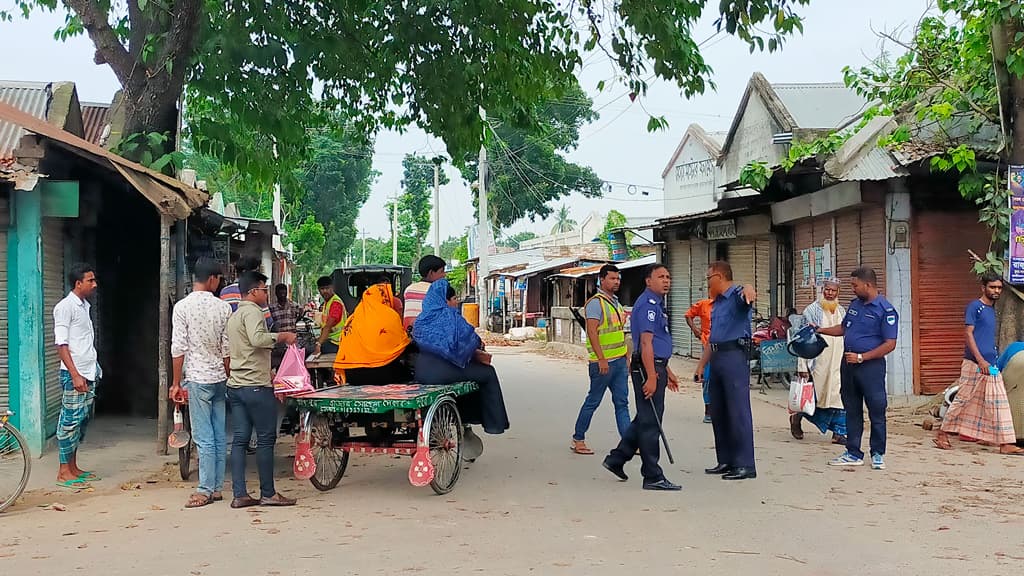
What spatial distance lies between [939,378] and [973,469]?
15.3 feet

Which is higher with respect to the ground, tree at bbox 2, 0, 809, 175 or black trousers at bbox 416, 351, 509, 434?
tree at bbox 2, 0, 809, 175

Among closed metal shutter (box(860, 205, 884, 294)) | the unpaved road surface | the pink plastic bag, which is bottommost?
the unpaved road surface

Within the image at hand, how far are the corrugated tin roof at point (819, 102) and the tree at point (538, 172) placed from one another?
22104 millimetres

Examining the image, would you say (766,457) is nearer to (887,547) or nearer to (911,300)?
(887,547)

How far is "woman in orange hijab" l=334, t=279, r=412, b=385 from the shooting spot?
8.34m

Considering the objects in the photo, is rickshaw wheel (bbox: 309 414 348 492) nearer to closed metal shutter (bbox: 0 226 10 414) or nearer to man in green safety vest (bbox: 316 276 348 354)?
man in green safety vest (bbox: 316 276 348 354)

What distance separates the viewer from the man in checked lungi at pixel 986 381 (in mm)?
9805

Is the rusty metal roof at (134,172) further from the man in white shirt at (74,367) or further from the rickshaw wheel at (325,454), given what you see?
the rickshaw wheel at (325,454)

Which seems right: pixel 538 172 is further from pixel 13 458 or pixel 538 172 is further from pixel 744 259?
pixel 13 458

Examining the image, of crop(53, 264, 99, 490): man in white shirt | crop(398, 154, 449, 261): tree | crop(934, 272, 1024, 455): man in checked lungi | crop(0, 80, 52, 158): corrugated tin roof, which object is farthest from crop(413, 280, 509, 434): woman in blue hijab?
crop(398, 154, 449, 261): tree

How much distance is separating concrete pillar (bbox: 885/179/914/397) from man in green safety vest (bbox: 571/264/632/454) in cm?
536

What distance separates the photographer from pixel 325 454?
7.95 metres

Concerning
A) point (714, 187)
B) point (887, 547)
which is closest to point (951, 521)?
point (887, 547)

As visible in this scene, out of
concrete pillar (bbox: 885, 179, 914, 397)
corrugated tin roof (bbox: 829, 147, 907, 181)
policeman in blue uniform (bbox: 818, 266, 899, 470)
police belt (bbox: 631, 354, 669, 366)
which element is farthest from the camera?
concrete pillar (bbox: 885, 179, 914, 397)
